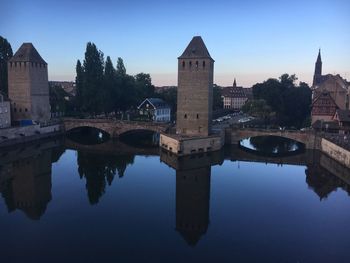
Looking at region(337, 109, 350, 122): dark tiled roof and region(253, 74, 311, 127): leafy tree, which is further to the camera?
region(253, 74, 311, 127): leafy tree

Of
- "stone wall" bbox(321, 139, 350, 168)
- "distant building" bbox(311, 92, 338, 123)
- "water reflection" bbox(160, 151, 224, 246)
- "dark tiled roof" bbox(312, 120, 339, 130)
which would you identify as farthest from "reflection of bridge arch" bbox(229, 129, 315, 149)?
"distant building" bbox(311, 92, 338, 123)

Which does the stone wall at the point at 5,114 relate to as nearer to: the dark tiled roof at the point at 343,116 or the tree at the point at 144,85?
the tree at the point at 144,85

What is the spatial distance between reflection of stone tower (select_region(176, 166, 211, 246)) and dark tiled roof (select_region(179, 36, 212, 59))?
42.0 feet

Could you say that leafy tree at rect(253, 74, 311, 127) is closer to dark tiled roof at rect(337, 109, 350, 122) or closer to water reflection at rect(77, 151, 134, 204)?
dark tiled roof at rect(337, 109, 350, 122)

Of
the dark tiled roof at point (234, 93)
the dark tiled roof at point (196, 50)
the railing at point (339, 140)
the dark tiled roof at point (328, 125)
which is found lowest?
the railing at point (339, 140)

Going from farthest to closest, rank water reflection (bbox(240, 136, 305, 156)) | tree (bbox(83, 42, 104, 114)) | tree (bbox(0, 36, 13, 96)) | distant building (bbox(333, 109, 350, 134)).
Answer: tree (bbox(83, 42, 104, 114)) → tree (bbox(0, 36, 13, 96)) → distant building (bbox(333, 109, 350, 134)) → water reflection (bbox(240, 136, 305, 156))

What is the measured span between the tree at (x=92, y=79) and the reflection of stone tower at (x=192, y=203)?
89.1ft

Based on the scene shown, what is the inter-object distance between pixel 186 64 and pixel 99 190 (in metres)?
18.2

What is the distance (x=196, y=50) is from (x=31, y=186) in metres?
21.4

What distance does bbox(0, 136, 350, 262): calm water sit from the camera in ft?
44.7

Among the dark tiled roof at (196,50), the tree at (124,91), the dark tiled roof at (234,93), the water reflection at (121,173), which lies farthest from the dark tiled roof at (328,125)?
the dark tiled roof at (234,93)

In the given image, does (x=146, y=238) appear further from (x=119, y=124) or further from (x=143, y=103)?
(x=143, y=103)

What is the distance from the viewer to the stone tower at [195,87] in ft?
114

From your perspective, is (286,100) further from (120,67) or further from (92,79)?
(92,79)
